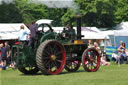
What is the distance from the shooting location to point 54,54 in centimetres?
1426

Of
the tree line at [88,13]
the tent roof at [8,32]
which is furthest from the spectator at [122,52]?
the tree line at [88,13]

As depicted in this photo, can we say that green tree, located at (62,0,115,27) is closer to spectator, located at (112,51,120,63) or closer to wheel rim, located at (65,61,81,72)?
spectator, located at (112,51,120,63)

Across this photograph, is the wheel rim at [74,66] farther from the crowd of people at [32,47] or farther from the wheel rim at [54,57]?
the crowd of people at [32,47]

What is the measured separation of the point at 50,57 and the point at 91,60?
212 centimetres

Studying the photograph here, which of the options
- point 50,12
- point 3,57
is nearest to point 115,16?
point 50,12

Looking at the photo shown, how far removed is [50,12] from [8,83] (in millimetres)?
47014

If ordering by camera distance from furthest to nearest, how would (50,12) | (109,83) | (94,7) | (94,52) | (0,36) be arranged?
(50,12) → (94,7) → (0,36) → (94,52) → (109,83)

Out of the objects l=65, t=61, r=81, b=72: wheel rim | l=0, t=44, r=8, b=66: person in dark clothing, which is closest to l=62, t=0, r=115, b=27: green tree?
l=0, t=44, r=8, b=66: person in dark clothing

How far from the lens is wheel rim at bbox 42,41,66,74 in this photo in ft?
45.8

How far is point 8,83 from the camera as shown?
11195 millimetres

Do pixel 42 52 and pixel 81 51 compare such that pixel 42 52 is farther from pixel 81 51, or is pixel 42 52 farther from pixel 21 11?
pixel 21 11

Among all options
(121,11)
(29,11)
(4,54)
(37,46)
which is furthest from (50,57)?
(29,11)

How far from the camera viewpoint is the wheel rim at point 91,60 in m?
15.4

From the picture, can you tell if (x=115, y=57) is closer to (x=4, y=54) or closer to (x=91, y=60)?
(x=4, y=54)
